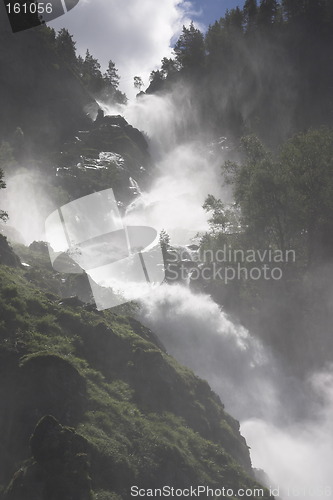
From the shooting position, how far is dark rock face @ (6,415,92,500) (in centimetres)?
1123

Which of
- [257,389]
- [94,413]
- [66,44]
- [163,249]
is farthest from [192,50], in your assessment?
[94,413]

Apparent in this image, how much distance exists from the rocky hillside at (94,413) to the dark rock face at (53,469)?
3 centimetres

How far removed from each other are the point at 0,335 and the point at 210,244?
A: 23516 millimetres

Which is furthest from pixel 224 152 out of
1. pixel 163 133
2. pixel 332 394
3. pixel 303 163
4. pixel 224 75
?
pixel 332 394

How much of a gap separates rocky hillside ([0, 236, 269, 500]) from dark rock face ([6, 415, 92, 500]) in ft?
0.08

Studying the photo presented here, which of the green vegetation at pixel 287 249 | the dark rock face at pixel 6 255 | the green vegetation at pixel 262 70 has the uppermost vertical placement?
the green vegetation at pixel 262 70

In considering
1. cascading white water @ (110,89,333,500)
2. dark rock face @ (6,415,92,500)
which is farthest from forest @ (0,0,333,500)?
cascading white water @ (110,89,333,500)

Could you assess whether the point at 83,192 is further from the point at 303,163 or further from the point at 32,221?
the point at 303,163

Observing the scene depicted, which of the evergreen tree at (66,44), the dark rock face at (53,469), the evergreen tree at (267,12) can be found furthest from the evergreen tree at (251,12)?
the dark rock face at (53,469)

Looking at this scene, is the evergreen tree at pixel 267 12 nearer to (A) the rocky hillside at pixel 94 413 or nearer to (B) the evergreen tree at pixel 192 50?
(B) the evergreen tree at pixel 192 50

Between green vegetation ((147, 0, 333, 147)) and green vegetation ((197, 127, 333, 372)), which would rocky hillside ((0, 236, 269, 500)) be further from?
green vegetation ((147, 0, 333, 147))

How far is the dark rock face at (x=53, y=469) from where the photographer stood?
1123 centimetres

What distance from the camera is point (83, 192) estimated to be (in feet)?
174

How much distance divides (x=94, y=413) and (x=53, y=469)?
2.87 metres
